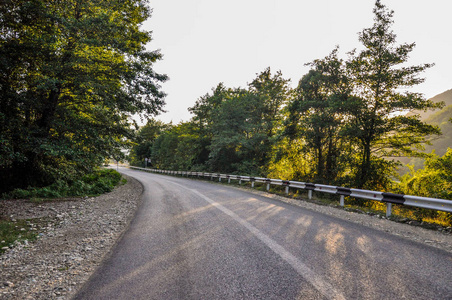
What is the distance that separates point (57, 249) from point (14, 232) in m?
1.83

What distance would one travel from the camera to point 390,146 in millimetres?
11586

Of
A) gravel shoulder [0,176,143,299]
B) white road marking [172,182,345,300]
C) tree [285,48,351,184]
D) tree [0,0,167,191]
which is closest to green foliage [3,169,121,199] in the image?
tree [0,0,167,191]

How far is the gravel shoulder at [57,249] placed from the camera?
8.47 ft

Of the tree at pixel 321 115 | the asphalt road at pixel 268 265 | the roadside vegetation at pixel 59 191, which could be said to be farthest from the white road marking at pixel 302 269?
the tree at pixel 321 115

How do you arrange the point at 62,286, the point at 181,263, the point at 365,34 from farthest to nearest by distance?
the point at 365,34
the point at 181,263
the point at 62,286

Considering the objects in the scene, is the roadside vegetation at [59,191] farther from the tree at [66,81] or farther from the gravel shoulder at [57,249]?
the gravel shoulder at [57,249]

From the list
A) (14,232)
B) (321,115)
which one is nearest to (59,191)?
(14,232)

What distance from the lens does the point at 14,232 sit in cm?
460

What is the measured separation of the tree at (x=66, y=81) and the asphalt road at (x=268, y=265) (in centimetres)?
545

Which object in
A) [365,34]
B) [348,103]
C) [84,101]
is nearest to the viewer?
[84,101]

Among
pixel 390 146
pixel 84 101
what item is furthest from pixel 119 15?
pixel 390 146

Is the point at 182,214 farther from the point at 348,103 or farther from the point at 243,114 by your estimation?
the point at 243,114

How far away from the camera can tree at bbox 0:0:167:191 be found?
20.6 ft

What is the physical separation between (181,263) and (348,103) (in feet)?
38.6
